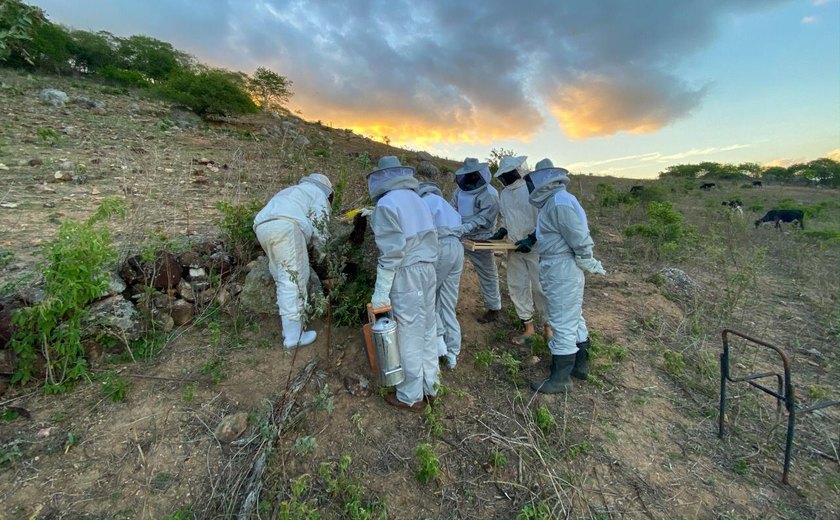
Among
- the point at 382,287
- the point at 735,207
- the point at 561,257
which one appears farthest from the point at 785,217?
the point at 382,287

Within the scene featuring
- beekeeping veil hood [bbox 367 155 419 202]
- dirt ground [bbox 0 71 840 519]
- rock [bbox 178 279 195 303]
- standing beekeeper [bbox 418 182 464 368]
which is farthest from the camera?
rock [bbox 178 279 195 303]

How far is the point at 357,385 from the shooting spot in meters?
3.37

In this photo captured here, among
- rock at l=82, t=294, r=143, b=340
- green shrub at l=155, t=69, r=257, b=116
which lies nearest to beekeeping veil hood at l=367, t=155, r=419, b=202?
rock at l=82, t=294, r=143, b=340

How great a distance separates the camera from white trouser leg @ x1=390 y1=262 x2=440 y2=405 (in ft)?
9.90

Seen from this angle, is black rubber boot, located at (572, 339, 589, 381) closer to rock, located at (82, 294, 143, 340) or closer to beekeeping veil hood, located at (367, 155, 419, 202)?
beekeeping veil hood, located at (367, 155, 419, 202)

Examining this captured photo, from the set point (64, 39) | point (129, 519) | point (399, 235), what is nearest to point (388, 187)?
point (399, 235)

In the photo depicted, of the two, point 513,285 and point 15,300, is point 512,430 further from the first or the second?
point 15,300

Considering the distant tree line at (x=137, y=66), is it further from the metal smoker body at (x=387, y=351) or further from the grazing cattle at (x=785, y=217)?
the grazing cattle at (x=785, y=217)

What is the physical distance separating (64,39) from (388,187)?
1223 inches

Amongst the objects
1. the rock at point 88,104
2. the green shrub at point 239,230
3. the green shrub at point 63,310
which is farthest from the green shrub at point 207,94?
the green shrub at point 63,310

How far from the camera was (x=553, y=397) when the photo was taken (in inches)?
136

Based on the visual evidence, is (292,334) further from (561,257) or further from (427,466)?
(561,257)

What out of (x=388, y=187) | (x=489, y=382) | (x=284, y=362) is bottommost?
(x=489, y=382)

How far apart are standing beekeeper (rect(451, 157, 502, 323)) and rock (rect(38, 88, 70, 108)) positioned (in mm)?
13594
